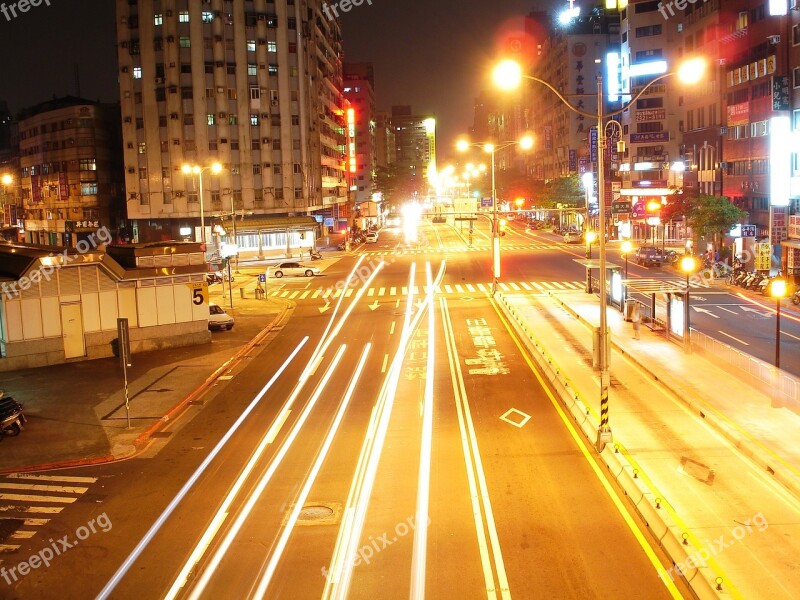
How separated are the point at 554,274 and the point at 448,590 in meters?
49.6

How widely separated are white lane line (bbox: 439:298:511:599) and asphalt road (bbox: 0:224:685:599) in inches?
1.8

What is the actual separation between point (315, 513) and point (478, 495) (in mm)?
3382

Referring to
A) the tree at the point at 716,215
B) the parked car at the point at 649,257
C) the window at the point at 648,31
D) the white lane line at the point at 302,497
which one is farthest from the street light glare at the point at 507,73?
the window at the point at 648,31

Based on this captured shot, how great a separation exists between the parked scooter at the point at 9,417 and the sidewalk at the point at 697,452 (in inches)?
615

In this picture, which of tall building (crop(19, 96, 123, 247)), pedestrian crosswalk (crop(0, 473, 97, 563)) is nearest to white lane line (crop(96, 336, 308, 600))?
pedestrian crosswalk (crop(0, 473, 97, 563))

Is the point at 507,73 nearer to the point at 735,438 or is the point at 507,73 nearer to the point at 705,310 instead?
the point at 735,438

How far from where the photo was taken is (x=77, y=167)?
100688 mm

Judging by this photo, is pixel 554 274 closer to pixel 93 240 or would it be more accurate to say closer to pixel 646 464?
pixel 646 464

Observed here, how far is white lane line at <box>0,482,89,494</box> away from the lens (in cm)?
1730

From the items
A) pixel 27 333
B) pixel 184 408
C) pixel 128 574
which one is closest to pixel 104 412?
pixel 184 408

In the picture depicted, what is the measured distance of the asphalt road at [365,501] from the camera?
1248 centimetres

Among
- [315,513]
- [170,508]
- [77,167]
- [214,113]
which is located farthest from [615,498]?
[77,167]

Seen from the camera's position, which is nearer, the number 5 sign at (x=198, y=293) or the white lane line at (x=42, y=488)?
the white lane line at (x=42, y=488)

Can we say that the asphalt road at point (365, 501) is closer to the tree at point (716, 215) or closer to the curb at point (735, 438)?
the curb at point (735, 438)
